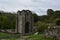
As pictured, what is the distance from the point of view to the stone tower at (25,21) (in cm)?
4547

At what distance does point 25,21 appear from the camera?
150 ft

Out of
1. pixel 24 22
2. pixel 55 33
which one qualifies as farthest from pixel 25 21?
pixel 55 33

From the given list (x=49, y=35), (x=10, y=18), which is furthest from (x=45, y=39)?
(x=10, y=18)

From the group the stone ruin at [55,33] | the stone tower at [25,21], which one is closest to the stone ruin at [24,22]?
the stone tower at [25,21]

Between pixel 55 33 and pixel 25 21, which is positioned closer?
pixel 55 33

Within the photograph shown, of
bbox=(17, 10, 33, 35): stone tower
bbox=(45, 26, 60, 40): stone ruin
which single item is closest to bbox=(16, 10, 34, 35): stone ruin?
bbox=(17, 10, 33, 35): stone tower

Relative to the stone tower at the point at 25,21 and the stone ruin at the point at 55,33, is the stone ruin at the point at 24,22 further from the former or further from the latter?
the stone ruin at the point at 55,33

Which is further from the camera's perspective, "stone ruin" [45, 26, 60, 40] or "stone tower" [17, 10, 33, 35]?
"stone tower" [17, 10, 33, 35]

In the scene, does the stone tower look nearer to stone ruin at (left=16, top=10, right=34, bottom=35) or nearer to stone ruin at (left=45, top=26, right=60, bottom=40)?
stone ruin at (left=16, top=10, right=34, bottom=35)

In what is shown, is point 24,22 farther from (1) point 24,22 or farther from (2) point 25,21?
(2) point 25,21

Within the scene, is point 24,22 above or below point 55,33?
above

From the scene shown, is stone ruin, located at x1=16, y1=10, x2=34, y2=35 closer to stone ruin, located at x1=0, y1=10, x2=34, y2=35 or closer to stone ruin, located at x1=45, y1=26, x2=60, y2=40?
stone ruin, located at x1=0, y1=10, x2=34, y2=35

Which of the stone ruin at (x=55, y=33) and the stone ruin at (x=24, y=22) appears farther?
the stone ruin at (x=24, y=22)

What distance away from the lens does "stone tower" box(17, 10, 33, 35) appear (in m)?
45.5
